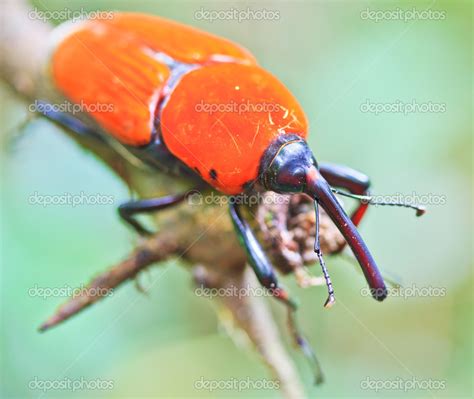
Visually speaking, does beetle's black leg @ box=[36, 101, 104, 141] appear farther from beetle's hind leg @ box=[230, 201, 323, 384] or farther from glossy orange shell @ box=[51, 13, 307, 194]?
beetle's hind leg @ box=[230, 201, 323, 384]

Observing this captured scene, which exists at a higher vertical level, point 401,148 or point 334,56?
point 334,56

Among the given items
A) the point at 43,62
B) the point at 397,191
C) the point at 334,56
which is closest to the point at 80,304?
the point at 43,62

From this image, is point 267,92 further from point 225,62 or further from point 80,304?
point 80,304

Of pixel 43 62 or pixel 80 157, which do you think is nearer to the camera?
pixel 43 62

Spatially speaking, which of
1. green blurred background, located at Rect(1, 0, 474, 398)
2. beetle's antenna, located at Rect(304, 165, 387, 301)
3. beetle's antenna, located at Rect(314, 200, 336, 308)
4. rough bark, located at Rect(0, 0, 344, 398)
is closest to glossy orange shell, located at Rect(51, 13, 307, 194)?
rough bark, located at Rect(0, 0, 344, 398)

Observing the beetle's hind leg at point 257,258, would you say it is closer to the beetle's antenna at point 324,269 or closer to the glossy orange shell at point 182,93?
the glossy orange shell at point 182,93

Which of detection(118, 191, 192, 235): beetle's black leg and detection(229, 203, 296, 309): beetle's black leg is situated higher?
detection(229, 203, 296, 309): beetle's black leg

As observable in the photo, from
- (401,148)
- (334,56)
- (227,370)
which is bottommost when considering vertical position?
(227,370)

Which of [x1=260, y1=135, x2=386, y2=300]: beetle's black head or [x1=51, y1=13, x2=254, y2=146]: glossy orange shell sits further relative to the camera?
[x1=51, y1=13, x2=254, y2=146]: glossy orange shell

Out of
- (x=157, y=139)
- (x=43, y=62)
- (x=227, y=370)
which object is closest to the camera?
(x=157, y=139)
